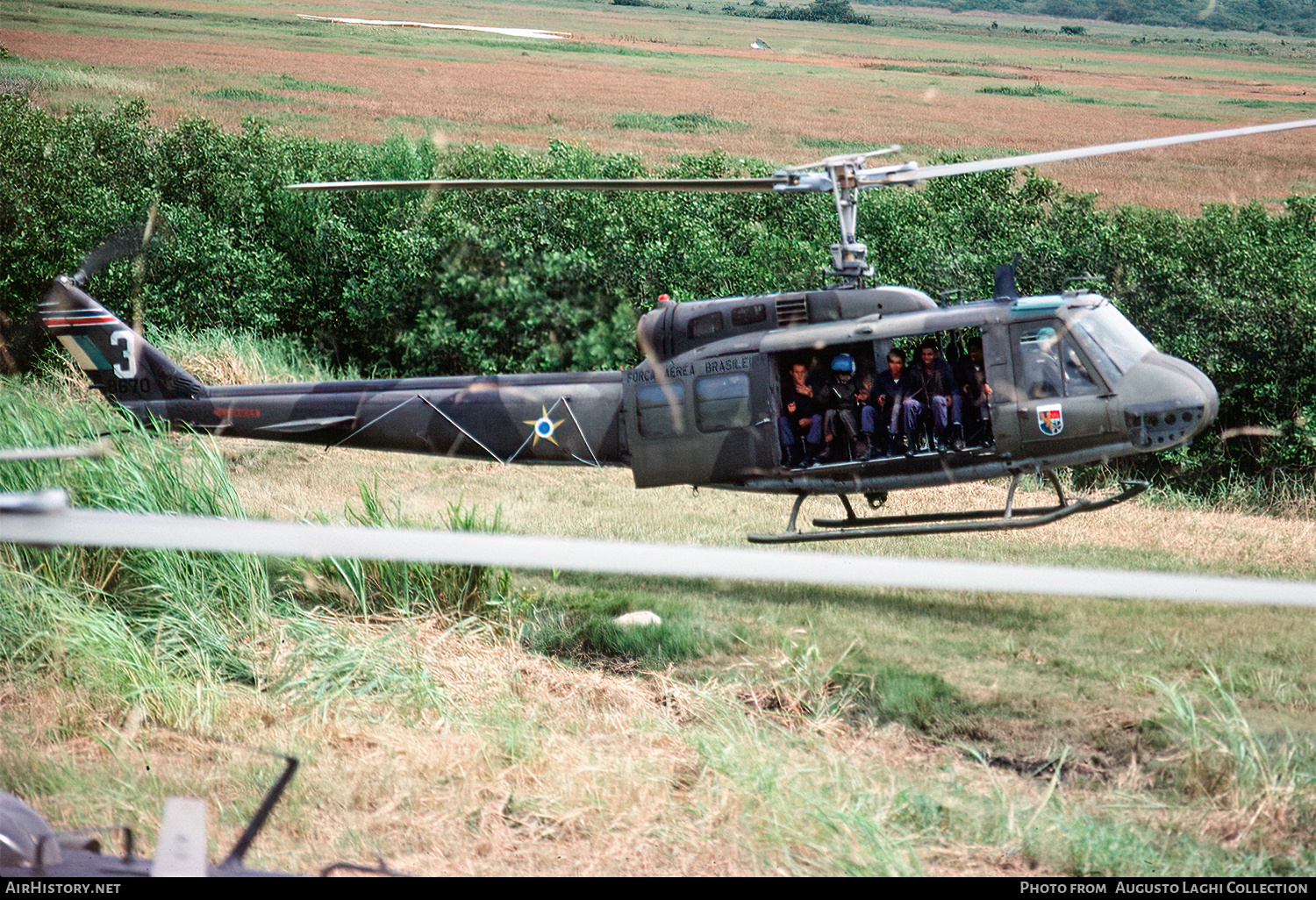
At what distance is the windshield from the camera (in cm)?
778

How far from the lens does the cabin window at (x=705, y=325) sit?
842 centimetres

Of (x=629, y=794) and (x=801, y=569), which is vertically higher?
(x=801, y=569)

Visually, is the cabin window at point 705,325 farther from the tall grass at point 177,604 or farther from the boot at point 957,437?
the tall grass at point 177,604

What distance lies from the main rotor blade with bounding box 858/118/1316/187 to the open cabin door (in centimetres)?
167

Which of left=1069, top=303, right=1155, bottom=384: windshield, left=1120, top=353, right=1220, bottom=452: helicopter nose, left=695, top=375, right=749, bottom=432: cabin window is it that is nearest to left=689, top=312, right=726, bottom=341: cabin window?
left=695, top=375, right=749, bottom=432: cabin window

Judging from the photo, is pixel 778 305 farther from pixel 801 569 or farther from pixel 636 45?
pixel 636 45

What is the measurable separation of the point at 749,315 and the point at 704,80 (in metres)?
14.5

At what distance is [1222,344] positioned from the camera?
14.0m

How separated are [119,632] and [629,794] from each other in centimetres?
372

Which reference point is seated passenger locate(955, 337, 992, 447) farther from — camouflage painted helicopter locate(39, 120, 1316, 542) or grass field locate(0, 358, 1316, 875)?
grass field locate(0, 358, 1316, 875)

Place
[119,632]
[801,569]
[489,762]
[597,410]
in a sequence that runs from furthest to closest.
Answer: [597,410]
[119,632]
[489,762]
[801,569]

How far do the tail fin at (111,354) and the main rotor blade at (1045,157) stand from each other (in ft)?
20.1
